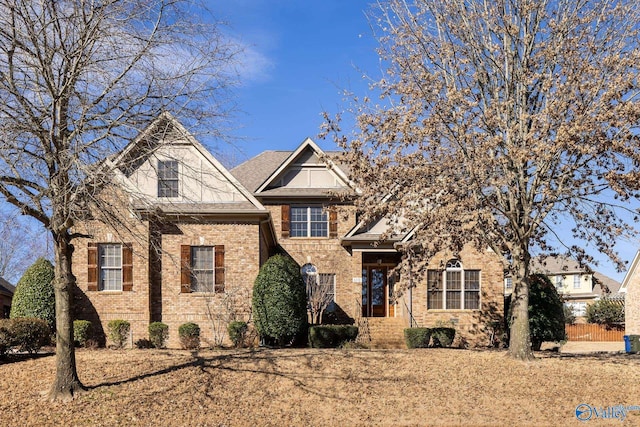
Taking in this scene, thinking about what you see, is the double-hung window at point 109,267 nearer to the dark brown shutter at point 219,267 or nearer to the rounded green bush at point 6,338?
the dark brown shutter at point 219,267

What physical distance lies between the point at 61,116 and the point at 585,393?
12.3 meters

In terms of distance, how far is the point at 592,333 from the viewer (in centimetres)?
3916

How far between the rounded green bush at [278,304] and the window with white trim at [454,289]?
6412 mm

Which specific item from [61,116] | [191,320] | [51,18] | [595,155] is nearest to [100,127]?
[61,116]

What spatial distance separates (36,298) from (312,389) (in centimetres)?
913

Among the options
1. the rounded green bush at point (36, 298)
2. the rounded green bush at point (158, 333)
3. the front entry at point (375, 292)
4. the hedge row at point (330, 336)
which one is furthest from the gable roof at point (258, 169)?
the rounded green bush at point (36, 298)

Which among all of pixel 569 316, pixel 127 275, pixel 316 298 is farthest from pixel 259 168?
pixel 569 316

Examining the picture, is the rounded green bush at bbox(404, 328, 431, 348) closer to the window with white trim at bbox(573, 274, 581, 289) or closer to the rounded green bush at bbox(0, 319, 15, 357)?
the rounded green bush at bbox(0, 319, 15, 357)

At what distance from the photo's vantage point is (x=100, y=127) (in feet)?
36.8

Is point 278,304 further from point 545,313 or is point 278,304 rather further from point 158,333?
point 545,313

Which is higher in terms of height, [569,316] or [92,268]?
[92,268]

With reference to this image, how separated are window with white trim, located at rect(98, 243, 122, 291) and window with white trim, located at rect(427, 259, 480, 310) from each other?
10.9m

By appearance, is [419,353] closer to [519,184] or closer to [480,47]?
[519,184]

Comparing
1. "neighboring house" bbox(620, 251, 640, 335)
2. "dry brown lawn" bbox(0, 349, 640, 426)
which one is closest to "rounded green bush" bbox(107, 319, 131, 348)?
"dry brown lawn" bbox(0, 349, 640, 426)
